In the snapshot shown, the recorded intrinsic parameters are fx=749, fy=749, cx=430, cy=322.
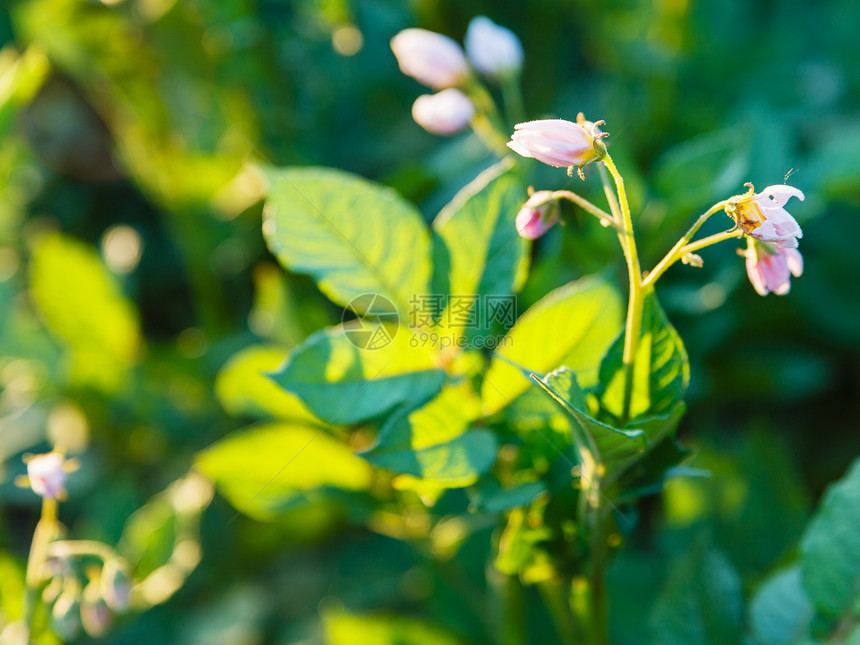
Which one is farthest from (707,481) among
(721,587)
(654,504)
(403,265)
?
(403,265)

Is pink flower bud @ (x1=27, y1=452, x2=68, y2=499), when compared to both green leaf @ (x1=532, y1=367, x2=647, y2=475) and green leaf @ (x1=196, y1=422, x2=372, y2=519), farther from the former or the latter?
green leaf @ (x1=532, y1=367, x2=647, y2=475)

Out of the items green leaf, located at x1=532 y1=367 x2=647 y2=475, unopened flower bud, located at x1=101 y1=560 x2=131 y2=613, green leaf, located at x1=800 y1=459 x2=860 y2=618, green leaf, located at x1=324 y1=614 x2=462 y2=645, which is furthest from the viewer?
green leaf, located at x1=324 y1=614 x2=462 y2=645

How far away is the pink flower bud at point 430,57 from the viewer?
69 centimetres

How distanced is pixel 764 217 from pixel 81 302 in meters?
0.91

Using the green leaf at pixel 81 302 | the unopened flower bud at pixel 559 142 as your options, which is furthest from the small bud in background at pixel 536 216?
the green leaf at pixel 81 302

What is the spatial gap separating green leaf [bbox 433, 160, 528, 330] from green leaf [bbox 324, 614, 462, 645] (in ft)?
1.20

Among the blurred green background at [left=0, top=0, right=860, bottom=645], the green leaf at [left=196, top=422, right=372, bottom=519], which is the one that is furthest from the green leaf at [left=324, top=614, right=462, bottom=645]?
the green leaf at [left=196, top=422, right=372, bottom=519]

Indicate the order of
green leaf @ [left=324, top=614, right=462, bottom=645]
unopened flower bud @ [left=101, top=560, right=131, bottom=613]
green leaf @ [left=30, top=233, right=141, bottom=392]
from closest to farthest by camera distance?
unopened flower bud @ [left=101, top=560, right=131, bottom=613]
green leaf @ [left=324, top=614, right=462, bottom=645]
green leaf @ [left=30, top=233, right=141, bottom=392]

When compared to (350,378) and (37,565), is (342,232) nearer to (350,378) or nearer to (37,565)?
(350,378)

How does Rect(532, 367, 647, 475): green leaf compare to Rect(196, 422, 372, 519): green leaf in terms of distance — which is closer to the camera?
Rect(532, 367, 647, 475): green leaf

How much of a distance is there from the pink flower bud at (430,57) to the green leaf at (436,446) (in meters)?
0.34

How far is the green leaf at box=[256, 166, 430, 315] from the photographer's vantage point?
0.54 meters

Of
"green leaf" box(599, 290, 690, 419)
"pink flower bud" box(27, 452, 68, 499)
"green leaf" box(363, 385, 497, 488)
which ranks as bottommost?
"pink flower bud" box(27, 452, 68, 499)

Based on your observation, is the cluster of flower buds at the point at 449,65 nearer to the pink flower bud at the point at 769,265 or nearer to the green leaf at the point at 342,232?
the green leaf at the point at 342,232
